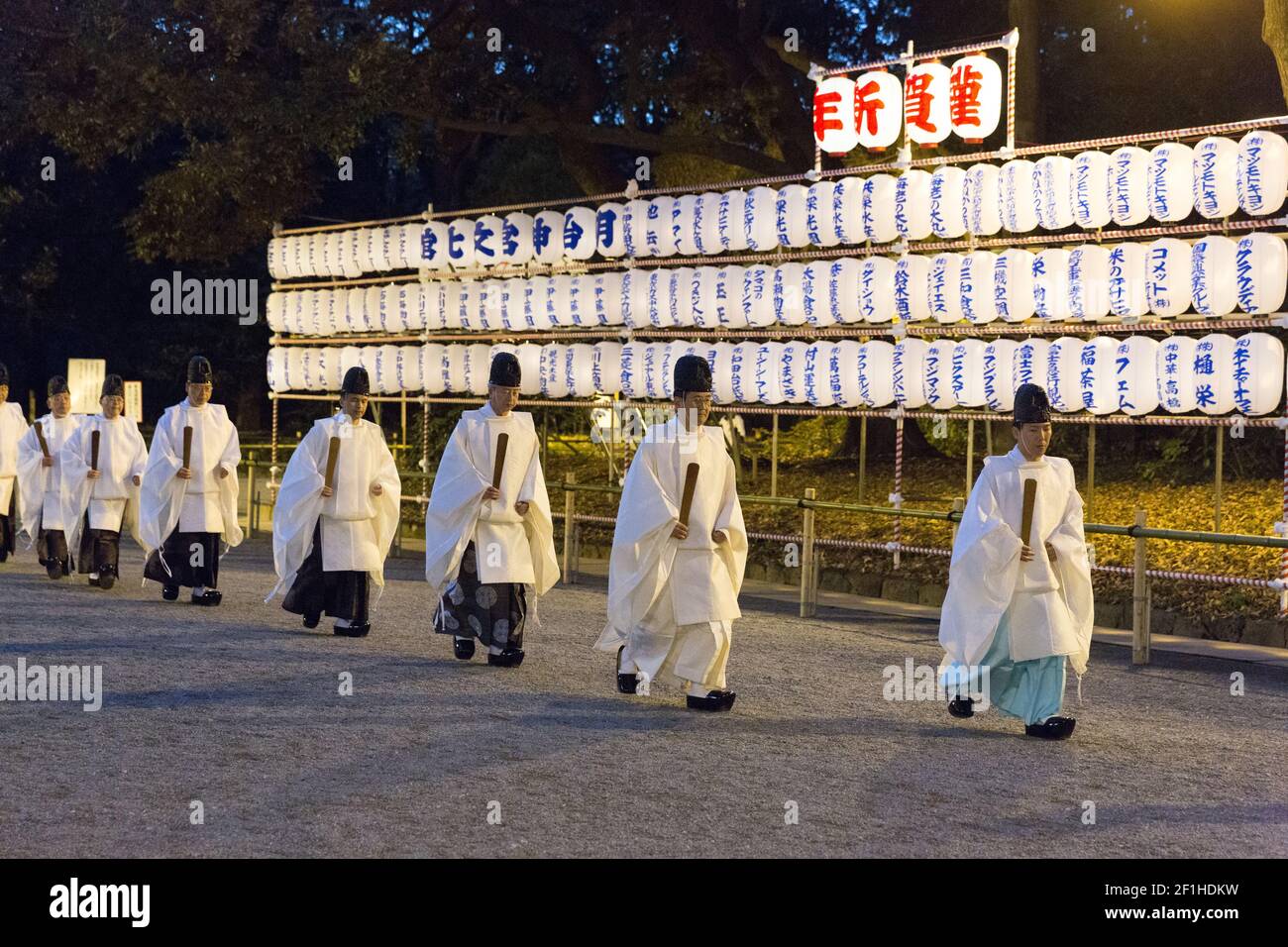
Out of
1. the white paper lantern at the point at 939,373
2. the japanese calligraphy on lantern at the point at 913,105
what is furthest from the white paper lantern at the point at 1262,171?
the white paper lantern at the point at 939,373

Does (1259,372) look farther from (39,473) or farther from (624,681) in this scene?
(39,473)

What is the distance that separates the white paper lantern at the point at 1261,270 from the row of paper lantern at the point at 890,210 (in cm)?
26

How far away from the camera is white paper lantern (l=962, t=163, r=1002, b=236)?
44.5 feet

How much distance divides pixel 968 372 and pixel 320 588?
18.7ft

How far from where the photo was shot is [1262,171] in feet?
38.3

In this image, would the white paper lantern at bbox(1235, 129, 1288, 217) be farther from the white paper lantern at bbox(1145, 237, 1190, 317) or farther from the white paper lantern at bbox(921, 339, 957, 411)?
the white paper lantern at bbox(921, 339, 957, 411)

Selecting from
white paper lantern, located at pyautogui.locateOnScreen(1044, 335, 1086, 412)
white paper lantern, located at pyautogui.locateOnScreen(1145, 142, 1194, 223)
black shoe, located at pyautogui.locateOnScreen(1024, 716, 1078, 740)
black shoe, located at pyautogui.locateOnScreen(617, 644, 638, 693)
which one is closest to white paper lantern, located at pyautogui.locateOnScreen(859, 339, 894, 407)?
white paper lantern, located at pyautogui.locateOnScreen(1044, 335, 1086, 412)

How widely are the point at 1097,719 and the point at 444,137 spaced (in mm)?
19004

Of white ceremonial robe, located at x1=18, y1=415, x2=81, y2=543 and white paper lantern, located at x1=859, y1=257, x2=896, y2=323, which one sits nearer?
white paper lantern, located at x1=859, y1=257, x2=896, y2=323

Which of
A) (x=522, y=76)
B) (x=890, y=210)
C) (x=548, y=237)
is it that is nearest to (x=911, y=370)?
(x=890, y=210)

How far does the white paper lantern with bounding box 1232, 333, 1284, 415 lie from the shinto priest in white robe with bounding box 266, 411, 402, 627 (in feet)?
20.8

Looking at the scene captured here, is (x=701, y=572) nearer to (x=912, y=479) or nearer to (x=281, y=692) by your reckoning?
(x=281, y=692)

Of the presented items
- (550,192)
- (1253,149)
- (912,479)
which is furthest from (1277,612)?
(550,192)

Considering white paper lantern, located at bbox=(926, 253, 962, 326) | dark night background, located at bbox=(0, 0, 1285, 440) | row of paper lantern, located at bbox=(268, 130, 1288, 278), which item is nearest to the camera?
row of paper lantern, located at bbox=(268, 130, 1288, 278)
